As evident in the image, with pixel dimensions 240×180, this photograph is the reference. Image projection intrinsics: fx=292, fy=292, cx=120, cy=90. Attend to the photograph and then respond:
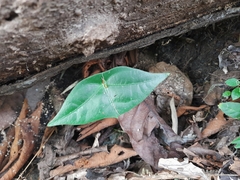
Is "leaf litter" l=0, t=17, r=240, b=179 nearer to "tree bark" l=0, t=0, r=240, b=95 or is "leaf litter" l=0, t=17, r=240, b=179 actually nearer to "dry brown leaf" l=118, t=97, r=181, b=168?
"dry brown leaf" l=118, t=97, r=181, b=168

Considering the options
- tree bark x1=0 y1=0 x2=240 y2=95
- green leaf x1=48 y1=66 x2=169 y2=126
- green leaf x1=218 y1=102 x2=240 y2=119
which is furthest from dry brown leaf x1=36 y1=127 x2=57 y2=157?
green leaf x1=218 y1=102 x2=240 y2=119

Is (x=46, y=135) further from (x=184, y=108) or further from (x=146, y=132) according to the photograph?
(x=184, y=108)

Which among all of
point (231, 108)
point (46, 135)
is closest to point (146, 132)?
point (231, 108)

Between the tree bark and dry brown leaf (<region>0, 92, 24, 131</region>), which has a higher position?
the tree bark

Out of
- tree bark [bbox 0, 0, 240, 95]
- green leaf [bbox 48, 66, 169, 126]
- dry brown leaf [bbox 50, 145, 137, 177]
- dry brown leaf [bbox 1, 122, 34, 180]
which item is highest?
tree bark [bbox 0, 0, 240, 95]

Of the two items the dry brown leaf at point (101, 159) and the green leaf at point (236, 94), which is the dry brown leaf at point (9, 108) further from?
the green leaf at point (236, 94)

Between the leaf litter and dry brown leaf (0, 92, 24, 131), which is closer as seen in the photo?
the leaf litter
